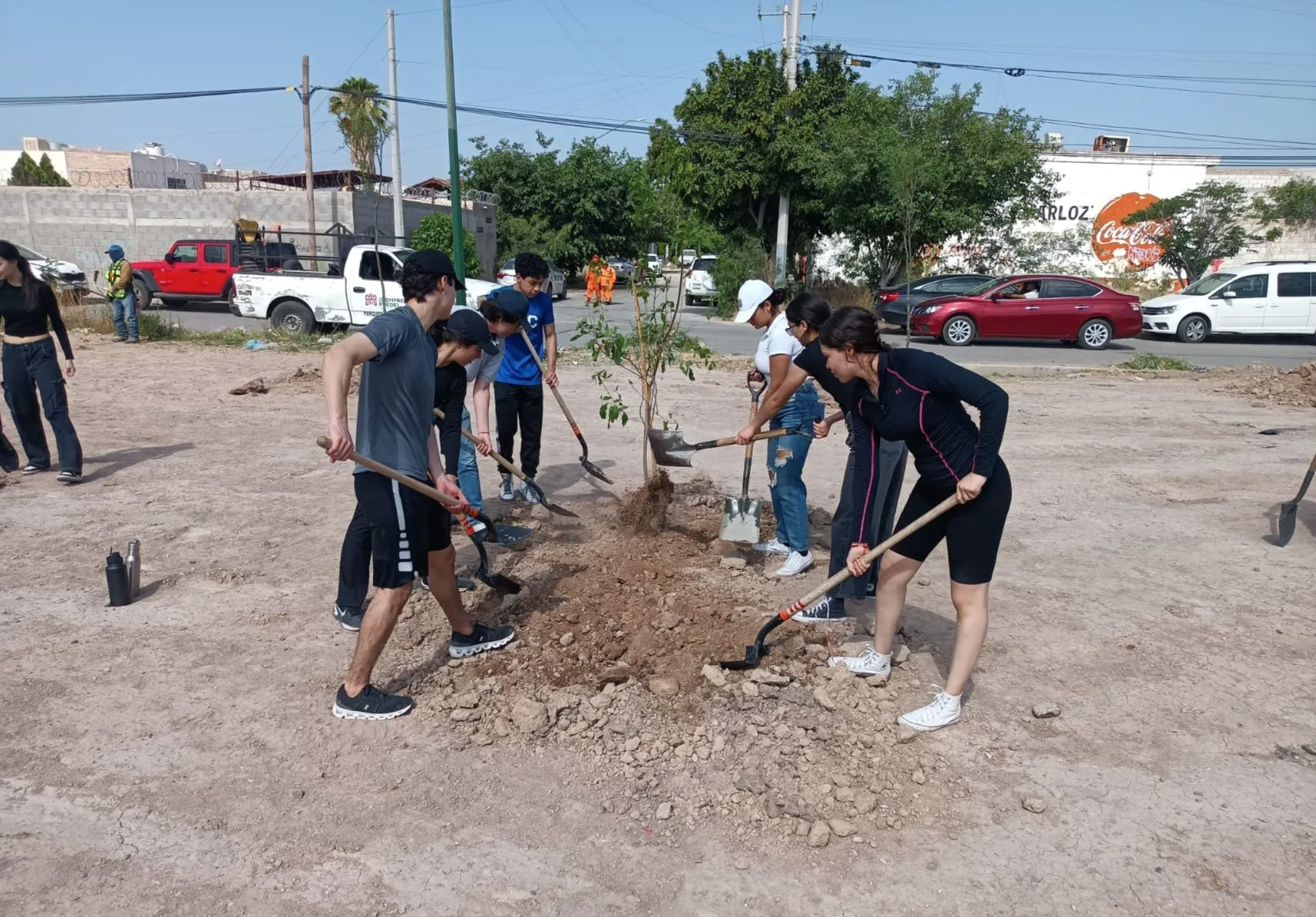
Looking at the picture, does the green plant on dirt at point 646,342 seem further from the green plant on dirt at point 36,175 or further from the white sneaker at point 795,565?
the green plant on dirt at point 36,175

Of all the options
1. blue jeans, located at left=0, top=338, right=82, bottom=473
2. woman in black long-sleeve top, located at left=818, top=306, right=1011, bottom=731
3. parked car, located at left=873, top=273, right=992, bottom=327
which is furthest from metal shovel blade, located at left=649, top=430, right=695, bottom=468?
parked car, located at left=873, top=273, right=992, bottom=327

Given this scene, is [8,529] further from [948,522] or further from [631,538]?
[948,522]

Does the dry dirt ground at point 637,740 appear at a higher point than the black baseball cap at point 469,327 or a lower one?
lower

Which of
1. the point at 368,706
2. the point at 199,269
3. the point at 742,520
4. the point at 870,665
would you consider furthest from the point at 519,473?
the point at 199,269

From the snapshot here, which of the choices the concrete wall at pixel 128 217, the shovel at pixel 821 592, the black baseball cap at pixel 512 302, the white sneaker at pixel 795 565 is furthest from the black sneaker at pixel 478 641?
the concrete wall at pixel 128 217

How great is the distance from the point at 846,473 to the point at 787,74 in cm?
2279

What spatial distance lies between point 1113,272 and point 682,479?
30.0 m

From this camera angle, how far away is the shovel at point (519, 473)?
5.05 meters

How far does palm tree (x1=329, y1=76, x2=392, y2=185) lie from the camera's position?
A: 93.6ft

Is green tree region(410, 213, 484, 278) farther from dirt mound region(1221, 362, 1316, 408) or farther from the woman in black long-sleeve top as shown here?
the woman in black long-sleeve top

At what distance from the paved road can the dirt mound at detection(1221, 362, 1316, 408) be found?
9.41ft

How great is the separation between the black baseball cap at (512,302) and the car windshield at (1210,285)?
17.9 meters

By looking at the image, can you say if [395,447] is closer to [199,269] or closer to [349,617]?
[349,617]

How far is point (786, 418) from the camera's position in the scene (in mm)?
4789
